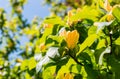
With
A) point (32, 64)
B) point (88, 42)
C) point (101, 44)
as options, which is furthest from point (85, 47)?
point (32, 64)

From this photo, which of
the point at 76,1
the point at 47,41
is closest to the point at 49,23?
the point at 47,41

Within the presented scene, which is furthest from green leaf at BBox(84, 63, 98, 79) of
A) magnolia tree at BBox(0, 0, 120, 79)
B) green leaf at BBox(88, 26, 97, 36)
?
green leaf at BBox(88, 26, 97, 36)

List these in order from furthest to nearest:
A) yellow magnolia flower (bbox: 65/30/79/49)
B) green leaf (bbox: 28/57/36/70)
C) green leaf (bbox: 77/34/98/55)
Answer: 1. green leaf (bbox: 28/57/36/70)
2. yellow magnolia flower (bbox: 65/30/79/49)
3. green leaf (bbox: 77/34/98/55)

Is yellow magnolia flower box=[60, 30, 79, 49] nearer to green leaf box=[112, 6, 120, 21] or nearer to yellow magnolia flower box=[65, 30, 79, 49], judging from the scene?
yellow magnolia flower box=[65, 30, 79, 49]

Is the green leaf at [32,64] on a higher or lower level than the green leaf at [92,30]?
lower

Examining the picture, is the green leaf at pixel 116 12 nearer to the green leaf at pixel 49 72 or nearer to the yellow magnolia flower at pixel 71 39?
the yellow magnolia flower at pixel 71 39

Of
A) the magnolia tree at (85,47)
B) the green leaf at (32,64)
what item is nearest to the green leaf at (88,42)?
the magnolia tree at (85,47)

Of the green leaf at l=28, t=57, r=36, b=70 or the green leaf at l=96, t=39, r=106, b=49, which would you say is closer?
the green leaf at l=96, t=39, r=106, b=49

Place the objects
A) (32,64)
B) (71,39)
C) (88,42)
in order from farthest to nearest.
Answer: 1. (32,64)
2. (71,39)
3. (88,42)

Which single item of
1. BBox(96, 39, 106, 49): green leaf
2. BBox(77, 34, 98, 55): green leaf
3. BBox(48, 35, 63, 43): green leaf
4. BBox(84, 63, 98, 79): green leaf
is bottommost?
BBox(84, 63, 98, 79): green leaf

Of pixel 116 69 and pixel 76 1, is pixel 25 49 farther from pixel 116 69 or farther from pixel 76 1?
pixel 116 69

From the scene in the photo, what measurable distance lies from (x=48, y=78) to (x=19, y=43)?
673 cm

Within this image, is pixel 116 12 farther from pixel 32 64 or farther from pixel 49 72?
pixel 32 64

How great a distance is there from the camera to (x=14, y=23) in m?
9.61
